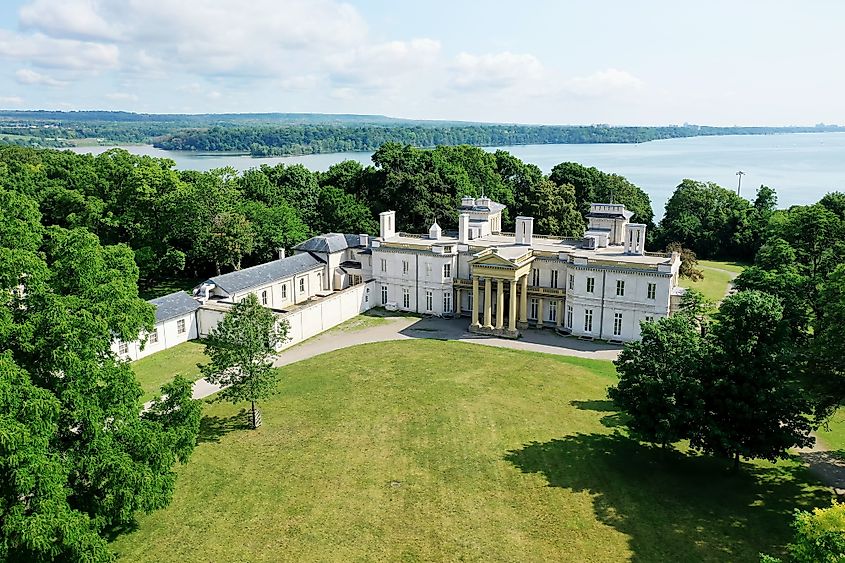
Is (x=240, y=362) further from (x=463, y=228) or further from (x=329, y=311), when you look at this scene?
(x=463, y=228)

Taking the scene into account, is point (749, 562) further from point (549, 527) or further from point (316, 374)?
point (316, 374)

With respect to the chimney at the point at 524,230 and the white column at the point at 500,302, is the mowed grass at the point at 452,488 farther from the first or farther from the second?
the chimney at the point at 524,230

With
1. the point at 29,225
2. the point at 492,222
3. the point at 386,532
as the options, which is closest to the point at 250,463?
the point at 386,532

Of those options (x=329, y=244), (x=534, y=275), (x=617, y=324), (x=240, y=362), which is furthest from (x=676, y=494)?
(x=329, y=244)

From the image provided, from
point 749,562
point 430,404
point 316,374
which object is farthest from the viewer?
point 316,374

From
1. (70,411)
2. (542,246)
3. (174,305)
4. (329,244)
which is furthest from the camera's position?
(329,244)

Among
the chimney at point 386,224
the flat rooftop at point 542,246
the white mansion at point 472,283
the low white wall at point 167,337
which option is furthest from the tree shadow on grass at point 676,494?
the chimney at point 386,224

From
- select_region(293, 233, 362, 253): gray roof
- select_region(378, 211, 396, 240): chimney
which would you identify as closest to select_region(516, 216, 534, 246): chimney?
select_region(378, 211, 396, 240): chimney
